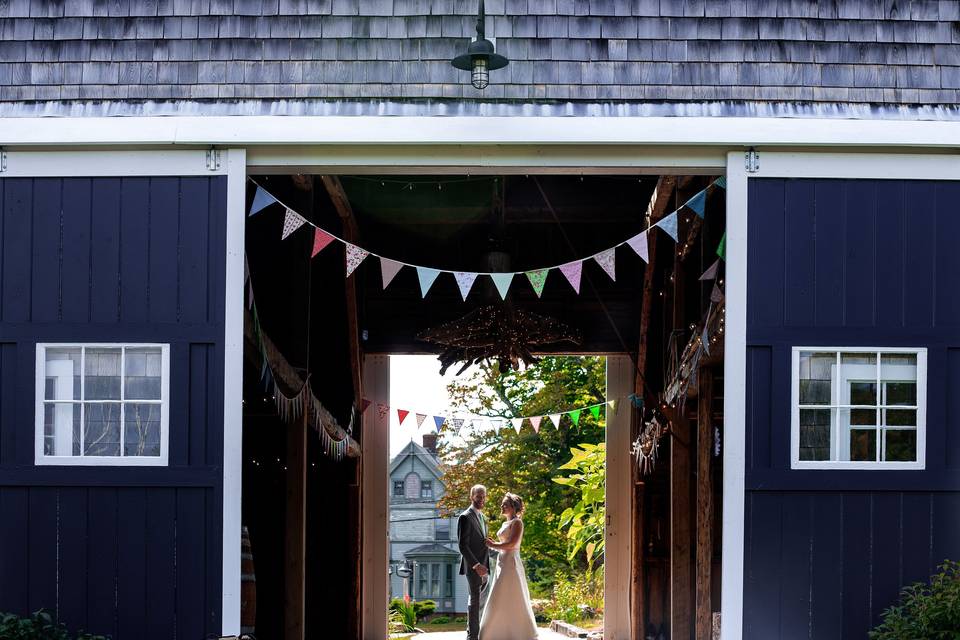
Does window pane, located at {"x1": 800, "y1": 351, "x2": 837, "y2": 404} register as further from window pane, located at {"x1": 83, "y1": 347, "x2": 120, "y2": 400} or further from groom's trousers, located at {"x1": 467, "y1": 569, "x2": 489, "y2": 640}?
groom's trousers, located at {"x1": 467, "y1": 569, "x2": 489, "y2": 640}

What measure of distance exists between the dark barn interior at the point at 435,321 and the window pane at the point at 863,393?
6.81 ft

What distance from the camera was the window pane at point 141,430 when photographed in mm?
5918

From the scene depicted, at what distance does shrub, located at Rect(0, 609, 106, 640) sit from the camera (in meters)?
5.43

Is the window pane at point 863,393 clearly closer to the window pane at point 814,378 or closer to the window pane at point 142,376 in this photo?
the window pane at point 814,378

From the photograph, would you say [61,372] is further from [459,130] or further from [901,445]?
[901,445]

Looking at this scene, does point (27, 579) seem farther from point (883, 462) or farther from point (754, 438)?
point (883, 462)

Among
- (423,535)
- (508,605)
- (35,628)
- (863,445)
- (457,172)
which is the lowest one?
(423,535)

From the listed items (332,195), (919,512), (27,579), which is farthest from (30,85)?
(919,512)

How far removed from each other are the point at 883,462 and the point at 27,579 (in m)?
4.30

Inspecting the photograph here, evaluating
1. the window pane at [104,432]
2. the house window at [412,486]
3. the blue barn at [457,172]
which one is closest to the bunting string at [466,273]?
the blue barn at [457,172]

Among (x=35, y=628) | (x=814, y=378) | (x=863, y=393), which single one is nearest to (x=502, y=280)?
(x=814, y=378)

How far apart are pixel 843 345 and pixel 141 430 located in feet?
11.6

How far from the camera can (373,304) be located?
12.7 m

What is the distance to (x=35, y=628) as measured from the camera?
5590 millimetres
